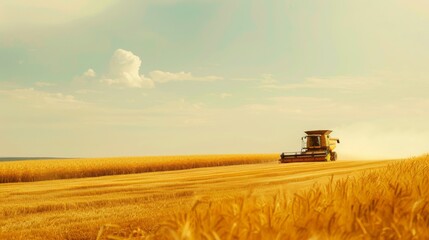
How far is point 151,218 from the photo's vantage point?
7.89 meters

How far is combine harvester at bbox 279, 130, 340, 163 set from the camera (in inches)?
1219

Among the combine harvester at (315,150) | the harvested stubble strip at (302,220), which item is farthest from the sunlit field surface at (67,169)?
the harvested stubble strip at (302,220)

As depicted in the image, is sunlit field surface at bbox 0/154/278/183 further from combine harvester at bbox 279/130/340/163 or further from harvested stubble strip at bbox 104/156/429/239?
harvested stubble strip at bbox 104/156/429/239

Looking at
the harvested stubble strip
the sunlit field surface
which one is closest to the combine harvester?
the sunlit field surface

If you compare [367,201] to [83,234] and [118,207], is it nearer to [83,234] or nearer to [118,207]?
[83,234]

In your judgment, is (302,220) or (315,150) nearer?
(302,220)

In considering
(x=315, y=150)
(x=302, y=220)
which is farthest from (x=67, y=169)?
(x=302, y=220)

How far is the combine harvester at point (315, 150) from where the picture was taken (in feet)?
102

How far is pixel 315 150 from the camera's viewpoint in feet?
110

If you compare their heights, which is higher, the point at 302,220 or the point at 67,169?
the point at 67,169

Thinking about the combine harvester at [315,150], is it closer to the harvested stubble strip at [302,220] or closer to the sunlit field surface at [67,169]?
the sunlit field surface at [67,169]

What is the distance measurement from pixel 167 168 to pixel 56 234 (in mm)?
27809

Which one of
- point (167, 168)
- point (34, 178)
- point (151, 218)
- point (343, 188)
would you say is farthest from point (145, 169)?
point (343, 188)

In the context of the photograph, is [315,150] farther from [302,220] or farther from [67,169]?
[302,220]
